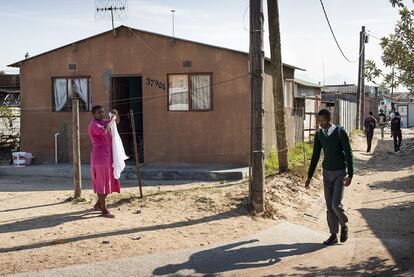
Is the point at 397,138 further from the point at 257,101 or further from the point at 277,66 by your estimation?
the point at 257,101

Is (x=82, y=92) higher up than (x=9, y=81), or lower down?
lower down

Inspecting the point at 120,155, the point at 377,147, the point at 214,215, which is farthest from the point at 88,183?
the point at 377,147

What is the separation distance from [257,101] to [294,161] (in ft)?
21.6

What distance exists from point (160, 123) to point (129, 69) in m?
1.70

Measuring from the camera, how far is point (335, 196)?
716 centimetres

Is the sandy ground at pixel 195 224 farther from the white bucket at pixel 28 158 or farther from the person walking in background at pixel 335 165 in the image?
the white bucket at pixel 28 158

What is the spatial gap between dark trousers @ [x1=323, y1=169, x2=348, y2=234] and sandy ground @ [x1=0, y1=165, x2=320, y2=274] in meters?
1.17

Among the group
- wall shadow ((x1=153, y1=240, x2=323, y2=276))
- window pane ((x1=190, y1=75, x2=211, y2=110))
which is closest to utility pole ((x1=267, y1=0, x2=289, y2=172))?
window pane ((x1=190, y1=75, x2=211, y2=110))

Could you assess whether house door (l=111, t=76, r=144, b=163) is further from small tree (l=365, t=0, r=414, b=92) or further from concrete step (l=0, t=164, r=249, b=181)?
small tree (l=365, t=0, r=414, b=92)

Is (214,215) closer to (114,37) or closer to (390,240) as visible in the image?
(390,240)

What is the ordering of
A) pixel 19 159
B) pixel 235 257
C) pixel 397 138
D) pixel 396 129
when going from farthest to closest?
pixel 397 138 < pixel 396 129 < pixel 19 159 < pixel 235 257

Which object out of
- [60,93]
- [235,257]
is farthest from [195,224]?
[60,93]

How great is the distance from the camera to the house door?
14.9 metres

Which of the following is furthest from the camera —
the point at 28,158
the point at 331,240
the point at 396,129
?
the point at 396,129
